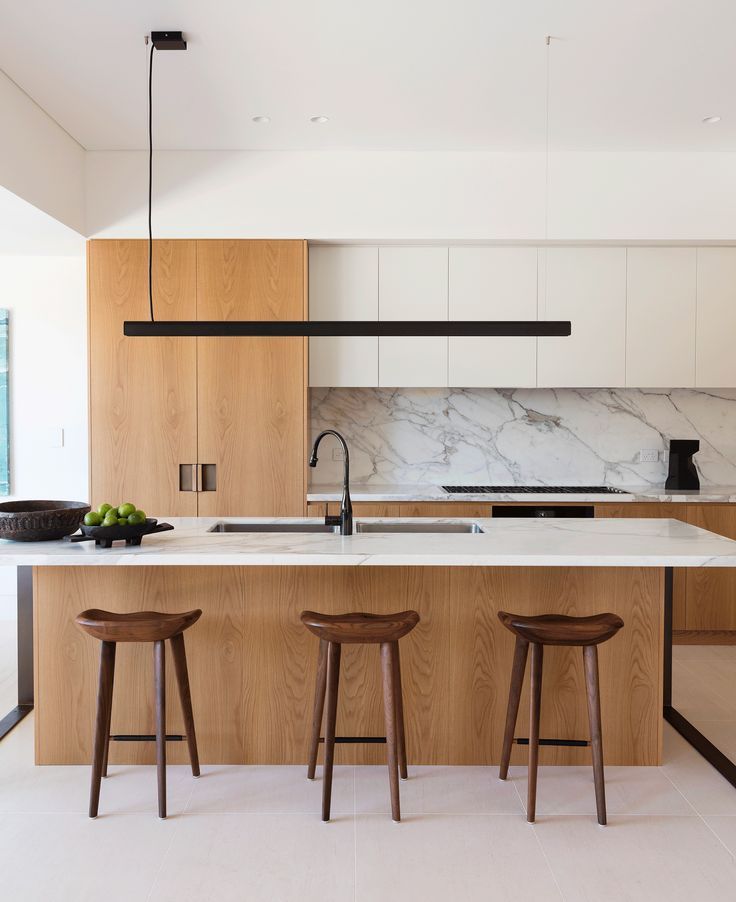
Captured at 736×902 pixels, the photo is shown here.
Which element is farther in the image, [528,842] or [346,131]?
[346,131]

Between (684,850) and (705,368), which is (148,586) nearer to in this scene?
(684,850)

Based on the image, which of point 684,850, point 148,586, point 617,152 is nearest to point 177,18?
point 148,586

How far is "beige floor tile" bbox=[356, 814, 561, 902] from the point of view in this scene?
6.77ft

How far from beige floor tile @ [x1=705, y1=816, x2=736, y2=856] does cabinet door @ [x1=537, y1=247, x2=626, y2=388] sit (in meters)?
2.62

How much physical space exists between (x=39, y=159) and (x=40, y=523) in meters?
2.13

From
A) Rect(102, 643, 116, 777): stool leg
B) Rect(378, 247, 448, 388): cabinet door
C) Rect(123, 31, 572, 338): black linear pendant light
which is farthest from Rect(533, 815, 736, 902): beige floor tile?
Rect(378, 247, 448, 388): cabinet door

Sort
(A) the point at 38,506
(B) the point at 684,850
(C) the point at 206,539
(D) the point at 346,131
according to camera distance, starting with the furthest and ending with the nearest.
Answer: (D) the point at 346,131, (A) the point at 38,506, (C) the point at 206,539, (B) the point at 684,850

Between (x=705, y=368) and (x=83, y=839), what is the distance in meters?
4.09

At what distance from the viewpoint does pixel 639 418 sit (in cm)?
493

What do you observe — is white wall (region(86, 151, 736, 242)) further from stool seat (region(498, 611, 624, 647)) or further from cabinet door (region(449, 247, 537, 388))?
stool seat (region(498, 611, 624, 647))

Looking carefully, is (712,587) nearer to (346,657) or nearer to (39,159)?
(346,657)

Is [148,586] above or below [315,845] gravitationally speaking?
above

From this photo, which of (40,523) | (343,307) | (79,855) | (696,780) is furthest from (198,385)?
(696,780)

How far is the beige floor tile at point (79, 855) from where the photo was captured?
2068mm
